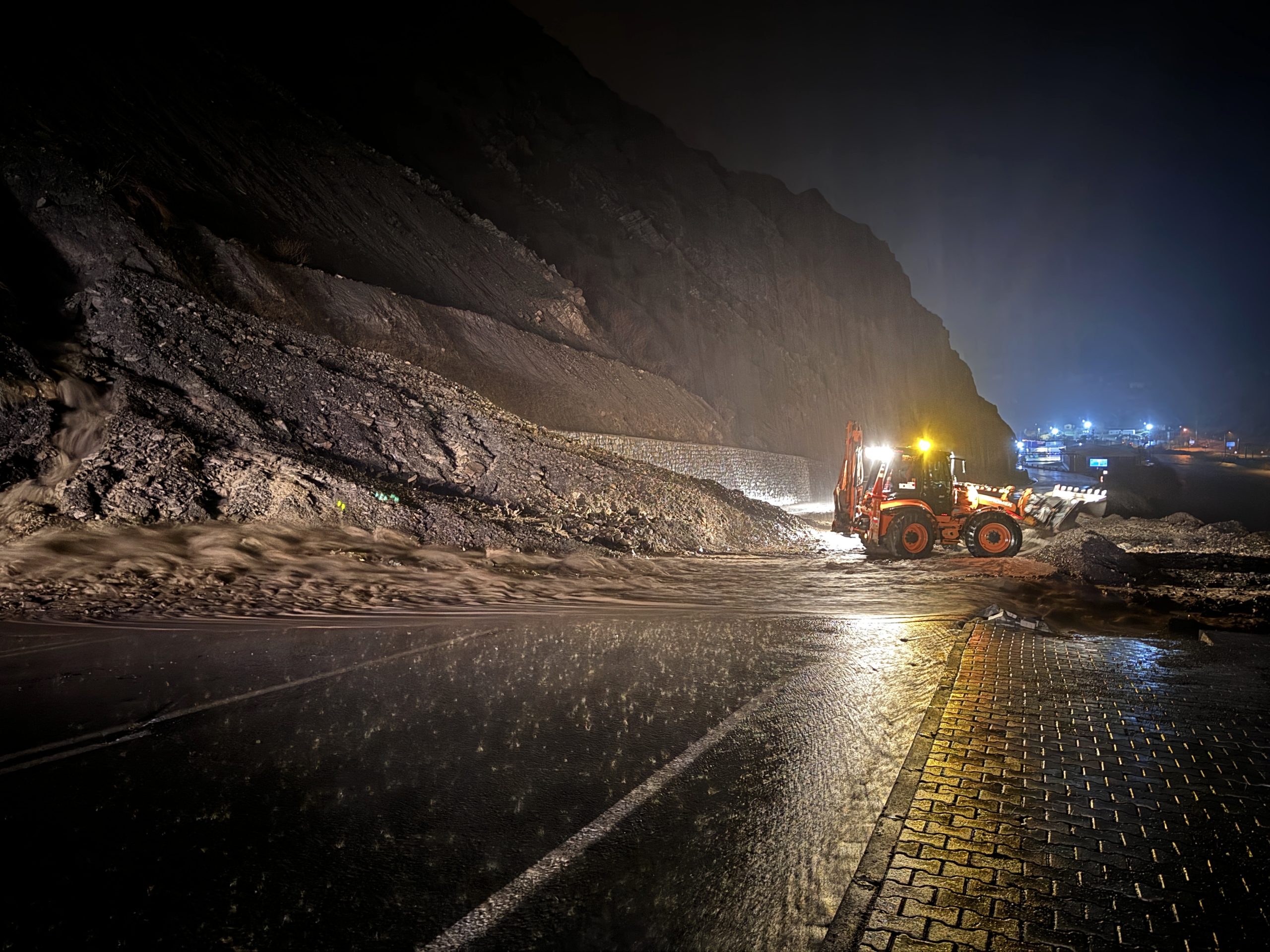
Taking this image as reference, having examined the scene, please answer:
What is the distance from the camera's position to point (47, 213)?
828 inches

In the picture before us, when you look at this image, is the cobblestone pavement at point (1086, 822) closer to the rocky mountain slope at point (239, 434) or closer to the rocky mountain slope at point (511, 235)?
the rocky mountain slope at point (239, 434)

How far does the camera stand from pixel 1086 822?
403 centimetres

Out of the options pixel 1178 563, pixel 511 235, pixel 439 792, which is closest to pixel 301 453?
pixel 439 792

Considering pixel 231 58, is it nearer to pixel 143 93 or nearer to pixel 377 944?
pixel 143 93

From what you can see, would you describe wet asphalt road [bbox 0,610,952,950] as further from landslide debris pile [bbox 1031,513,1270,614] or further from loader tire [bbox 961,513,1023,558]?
loader tire [bbox 961,513,1023,558]

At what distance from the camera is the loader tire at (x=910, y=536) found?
55.6ft

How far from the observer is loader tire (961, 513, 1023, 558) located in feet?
55.9

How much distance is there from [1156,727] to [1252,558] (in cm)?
1680

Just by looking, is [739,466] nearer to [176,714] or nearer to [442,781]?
[176,714]

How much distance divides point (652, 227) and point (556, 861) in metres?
57.8

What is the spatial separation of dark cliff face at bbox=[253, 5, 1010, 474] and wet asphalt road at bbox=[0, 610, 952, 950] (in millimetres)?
36775

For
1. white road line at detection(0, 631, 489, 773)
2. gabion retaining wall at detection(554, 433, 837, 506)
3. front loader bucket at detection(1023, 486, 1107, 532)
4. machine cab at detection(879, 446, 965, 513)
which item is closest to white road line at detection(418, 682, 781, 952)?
white road line at detection(0, 631, 489, 773)

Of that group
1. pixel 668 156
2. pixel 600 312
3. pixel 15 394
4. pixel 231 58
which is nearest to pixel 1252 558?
pixel 15 394

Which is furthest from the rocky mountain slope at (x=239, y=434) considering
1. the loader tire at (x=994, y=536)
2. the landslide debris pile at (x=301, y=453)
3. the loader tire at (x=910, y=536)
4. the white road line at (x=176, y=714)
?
the white road line at (x=176, y=714)
